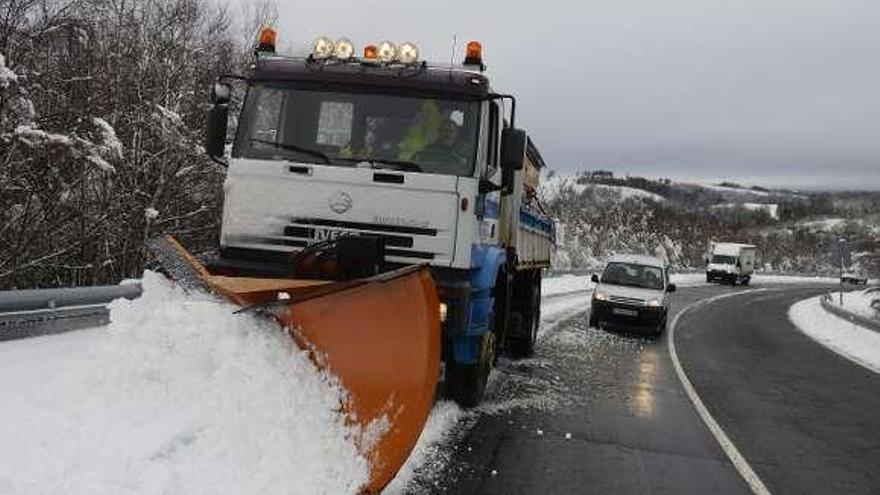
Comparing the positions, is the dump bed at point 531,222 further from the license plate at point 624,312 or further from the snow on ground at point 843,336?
the snow on ground at point 843,336

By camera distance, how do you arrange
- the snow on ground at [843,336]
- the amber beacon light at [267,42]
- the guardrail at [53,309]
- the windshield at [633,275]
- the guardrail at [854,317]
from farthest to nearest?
the guardrail at [854,317] < the windshield at [633,275] < the snow on ground at [843,336] < the guardrail at [53,309] < the amber beacon light at [267,42]

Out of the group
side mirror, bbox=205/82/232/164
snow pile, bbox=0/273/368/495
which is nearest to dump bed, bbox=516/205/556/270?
side mirror, bbox=205/82/232/164

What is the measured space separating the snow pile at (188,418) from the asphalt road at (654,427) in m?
1.45

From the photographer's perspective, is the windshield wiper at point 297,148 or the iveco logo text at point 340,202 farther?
the windshield wiper at point 297,148

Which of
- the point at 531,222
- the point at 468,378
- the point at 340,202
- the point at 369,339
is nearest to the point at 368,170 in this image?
the point at 340,202

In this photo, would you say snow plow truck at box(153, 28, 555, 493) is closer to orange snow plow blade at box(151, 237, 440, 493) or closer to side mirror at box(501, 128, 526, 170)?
side mirror at box(501, 128, 526, 170)

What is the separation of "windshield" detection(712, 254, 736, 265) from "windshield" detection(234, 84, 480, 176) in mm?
55286

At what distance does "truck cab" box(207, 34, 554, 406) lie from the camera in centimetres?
695

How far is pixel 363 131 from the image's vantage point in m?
7.13

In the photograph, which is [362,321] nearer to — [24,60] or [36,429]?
[36,429]

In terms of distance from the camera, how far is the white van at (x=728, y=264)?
58.8 metres

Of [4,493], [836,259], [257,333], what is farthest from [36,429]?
[836,259]

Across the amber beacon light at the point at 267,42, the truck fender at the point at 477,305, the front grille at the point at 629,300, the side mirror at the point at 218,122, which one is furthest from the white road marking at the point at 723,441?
the amber beacon light at the point at 267,42

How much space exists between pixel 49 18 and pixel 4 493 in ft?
25.9
